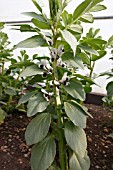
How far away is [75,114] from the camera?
0.62 meters

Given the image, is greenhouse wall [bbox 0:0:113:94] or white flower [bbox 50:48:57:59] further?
greenhouse wall [bbox 0:0:113:94]

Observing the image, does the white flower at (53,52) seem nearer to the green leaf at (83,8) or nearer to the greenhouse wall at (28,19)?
the green leaf at (83,8)

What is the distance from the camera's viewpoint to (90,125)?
3.63 ft

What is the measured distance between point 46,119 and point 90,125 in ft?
1.65

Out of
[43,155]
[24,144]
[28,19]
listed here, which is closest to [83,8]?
[43,155]

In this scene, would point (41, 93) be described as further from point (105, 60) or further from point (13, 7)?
point (13, 7)

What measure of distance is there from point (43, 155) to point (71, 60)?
A: 0.28 metres

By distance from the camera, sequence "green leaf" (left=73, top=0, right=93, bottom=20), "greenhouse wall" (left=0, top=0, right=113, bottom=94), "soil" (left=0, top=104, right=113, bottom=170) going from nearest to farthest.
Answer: "green leaf" (left=73, top=0, right=93, bottom=20)
"soil" (left=0, top=104, right=113, bottom=170)
"greenhouse wall" (left=0, top=0, right=113, bottom=94)

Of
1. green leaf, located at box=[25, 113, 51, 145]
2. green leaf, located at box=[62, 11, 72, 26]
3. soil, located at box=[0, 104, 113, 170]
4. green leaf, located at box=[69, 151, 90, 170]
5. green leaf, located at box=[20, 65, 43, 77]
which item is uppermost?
green leaf, located at box=[62, 11, 72, 26]

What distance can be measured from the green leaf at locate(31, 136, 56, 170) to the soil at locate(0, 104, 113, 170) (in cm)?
21

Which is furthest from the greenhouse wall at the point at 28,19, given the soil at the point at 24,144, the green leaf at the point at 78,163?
the green leaf at the point at 78,163

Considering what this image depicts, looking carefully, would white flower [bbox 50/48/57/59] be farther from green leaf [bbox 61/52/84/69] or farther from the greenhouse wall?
the greenhouse wall

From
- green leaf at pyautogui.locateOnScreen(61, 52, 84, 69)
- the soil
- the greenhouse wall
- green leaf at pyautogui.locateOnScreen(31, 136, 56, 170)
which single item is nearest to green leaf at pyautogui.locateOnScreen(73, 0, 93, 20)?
green leaf at pyautogui.locateOnScreen(61, 52, 84, 69)

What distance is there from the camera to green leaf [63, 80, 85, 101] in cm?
63
